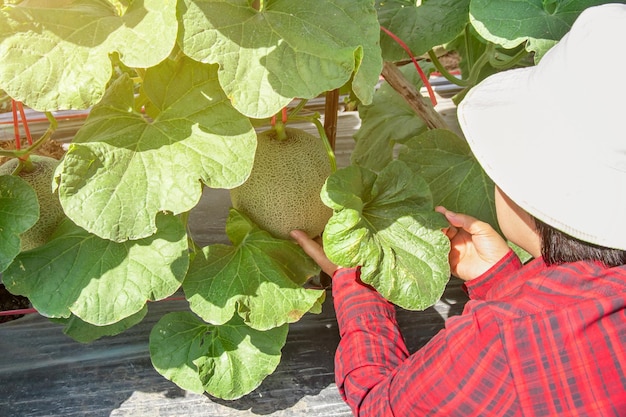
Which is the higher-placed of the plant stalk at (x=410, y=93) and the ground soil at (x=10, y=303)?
the plant stalk at (x=410, y=93)

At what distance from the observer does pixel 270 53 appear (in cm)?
98

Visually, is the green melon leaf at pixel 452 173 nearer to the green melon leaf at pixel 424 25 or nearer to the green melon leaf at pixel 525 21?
the green melon leaf at pixel 424 25

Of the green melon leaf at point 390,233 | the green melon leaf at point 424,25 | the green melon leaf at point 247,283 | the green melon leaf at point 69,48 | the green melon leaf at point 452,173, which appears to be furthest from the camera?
the green melon leaf at point 452,173

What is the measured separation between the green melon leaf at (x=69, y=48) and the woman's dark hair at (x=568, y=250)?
2.13ft

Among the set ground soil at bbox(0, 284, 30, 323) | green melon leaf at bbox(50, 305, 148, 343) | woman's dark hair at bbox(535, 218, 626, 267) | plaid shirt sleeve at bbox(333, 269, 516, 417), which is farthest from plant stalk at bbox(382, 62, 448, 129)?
ground soil at bbox(0, 284, 30, 323)

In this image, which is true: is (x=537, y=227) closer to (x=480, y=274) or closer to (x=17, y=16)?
(x=480, y=274)

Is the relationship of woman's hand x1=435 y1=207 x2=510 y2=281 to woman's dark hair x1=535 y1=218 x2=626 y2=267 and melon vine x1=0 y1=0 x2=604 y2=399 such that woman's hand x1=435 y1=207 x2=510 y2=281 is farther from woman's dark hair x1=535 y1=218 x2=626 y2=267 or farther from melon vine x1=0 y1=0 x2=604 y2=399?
woman's dark hair x1=535 y1=218 x2=626 y2=267

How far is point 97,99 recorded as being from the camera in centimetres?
96

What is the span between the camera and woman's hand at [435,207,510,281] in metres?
1.29

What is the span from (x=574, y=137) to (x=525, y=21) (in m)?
0.48

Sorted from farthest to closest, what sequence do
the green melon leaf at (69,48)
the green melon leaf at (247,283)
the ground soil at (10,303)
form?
the ground soil at (10,303)
the green melon leaf at (247,283)
the green melon leaf at (69,48)

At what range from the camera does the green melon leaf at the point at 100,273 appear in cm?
113

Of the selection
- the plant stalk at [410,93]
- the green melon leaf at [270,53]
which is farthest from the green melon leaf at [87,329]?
the plant stalk at [410,93]

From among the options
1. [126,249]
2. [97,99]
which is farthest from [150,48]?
[126,249]
